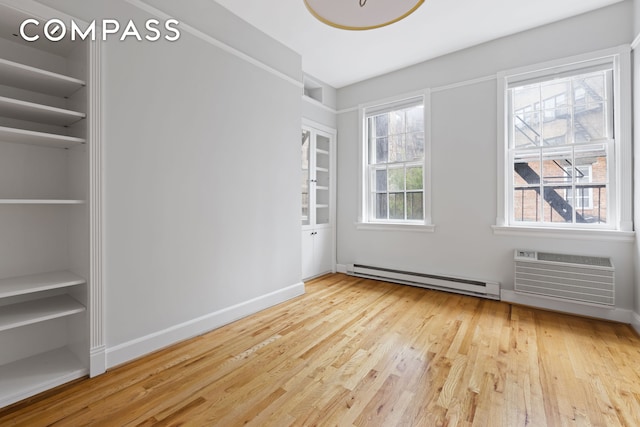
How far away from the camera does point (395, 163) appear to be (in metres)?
4.16

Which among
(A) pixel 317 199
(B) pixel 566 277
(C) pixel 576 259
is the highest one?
(A) pixel 317 199

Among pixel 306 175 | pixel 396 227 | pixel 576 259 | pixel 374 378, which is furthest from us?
pixel 306 175

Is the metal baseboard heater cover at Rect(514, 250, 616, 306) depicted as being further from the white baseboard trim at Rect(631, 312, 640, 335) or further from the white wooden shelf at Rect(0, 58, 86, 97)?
the white wooden shelf at Rect(0, 58, 86, 97)

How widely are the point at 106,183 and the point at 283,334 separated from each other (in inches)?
69.6

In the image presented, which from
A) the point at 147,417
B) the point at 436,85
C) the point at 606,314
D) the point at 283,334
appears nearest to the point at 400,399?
the point at 283,334

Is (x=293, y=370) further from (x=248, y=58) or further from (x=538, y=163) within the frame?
(x=538, y=163)

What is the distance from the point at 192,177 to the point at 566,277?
11.9ft

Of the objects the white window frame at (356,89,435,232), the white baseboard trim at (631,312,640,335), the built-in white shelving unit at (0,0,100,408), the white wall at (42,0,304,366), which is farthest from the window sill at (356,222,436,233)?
the built-in white shelving unit at (0,0,100,408)

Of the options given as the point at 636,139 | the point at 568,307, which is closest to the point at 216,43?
the point at 636,139

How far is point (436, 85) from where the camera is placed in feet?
12.2

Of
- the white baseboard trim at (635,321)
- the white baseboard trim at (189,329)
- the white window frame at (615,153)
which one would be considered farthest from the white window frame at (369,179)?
the white baseboard trim at (635,321)

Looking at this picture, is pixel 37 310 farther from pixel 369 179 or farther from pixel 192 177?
pixel 369 179

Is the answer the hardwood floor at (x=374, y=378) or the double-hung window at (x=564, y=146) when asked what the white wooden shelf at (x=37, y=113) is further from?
the double-hung window at (x=564, y=146)

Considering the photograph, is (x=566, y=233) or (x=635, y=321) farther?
(x=566, y=233)
